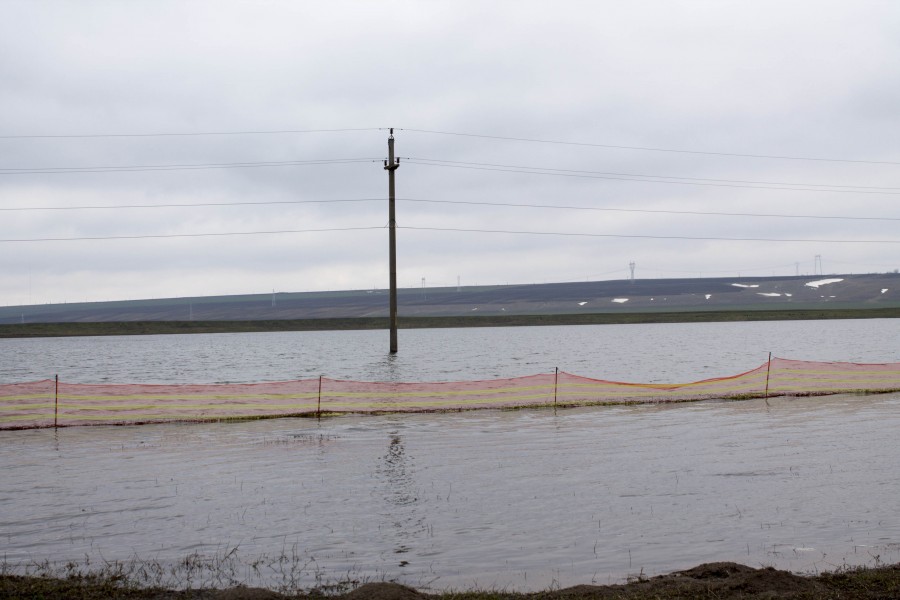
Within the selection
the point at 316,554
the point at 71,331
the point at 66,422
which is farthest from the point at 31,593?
the point at 71,331

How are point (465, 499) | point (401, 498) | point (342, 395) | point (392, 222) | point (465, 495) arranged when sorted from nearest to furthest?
point (465, 499) < point (401, 498) < point (465, 495) < point (342, 395) < point (392, 222)

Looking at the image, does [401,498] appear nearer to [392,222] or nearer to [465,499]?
[465,499]

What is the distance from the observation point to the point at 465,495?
15141 millimetres

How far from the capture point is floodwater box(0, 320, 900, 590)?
36.7ft

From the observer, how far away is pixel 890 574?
9.27 m

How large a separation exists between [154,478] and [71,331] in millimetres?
175971

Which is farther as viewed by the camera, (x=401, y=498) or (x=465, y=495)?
(x=465, y=495)

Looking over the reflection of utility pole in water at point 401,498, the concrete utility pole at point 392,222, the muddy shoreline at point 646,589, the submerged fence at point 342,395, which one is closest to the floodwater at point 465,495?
the reflection of utility pole in water at point 401,498

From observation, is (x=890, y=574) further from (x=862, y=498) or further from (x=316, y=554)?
(x=316, y=554)

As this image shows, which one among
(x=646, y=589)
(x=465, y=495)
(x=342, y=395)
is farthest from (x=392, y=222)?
(x=646, y=589)

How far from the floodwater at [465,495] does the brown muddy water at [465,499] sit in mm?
50

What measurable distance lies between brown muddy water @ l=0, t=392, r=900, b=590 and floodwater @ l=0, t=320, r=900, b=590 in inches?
2.0

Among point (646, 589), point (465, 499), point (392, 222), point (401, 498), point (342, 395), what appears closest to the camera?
point (646, 589)

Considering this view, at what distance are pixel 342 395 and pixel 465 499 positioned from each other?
1644 cm
